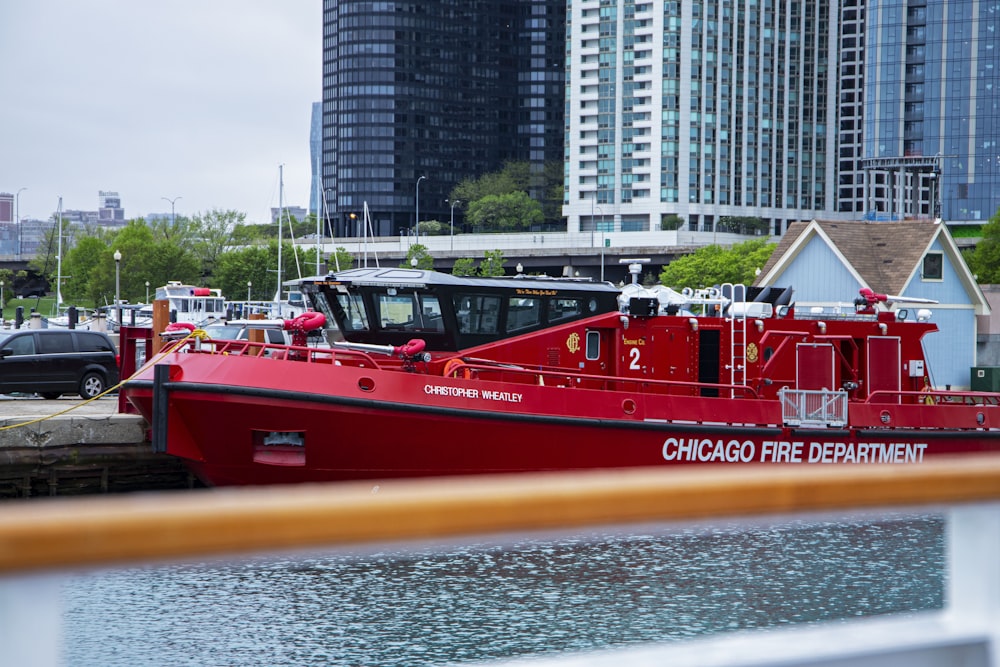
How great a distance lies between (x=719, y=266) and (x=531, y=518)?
2666 inches

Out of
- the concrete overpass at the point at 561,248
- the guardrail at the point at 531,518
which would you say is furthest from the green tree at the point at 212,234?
the guardrail at the point at 531,518

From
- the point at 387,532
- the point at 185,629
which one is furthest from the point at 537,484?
the point at 185,629

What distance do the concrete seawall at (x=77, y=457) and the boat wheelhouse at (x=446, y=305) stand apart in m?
3.65

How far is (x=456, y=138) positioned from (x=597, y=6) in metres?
37.1

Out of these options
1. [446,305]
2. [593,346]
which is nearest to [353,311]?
[446,305]

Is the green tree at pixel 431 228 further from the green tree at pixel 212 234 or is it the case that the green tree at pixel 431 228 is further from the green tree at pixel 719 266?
the green tree at pixel 719 266

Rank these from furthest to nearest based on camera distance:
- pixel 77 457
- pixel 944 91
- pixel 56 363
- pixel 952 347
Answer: pixel 944 91 < pixel 952 347 < pixel 56 363 < pixel 77 457

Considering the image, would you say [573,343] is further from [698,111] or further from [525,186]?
[525,186]

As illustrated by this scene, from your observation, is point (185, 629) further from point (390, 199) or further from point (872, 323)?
point (390, 199)

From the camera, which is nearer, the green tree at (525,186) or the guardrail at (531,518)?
the guardrail at (531,518)

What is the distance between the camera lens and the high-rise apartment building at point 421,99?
15350cm

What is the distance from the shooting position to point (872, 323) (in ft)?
63.8

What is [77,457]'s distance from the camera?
59.4ft

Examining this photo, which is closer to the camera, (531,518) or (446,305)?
(531,518)
